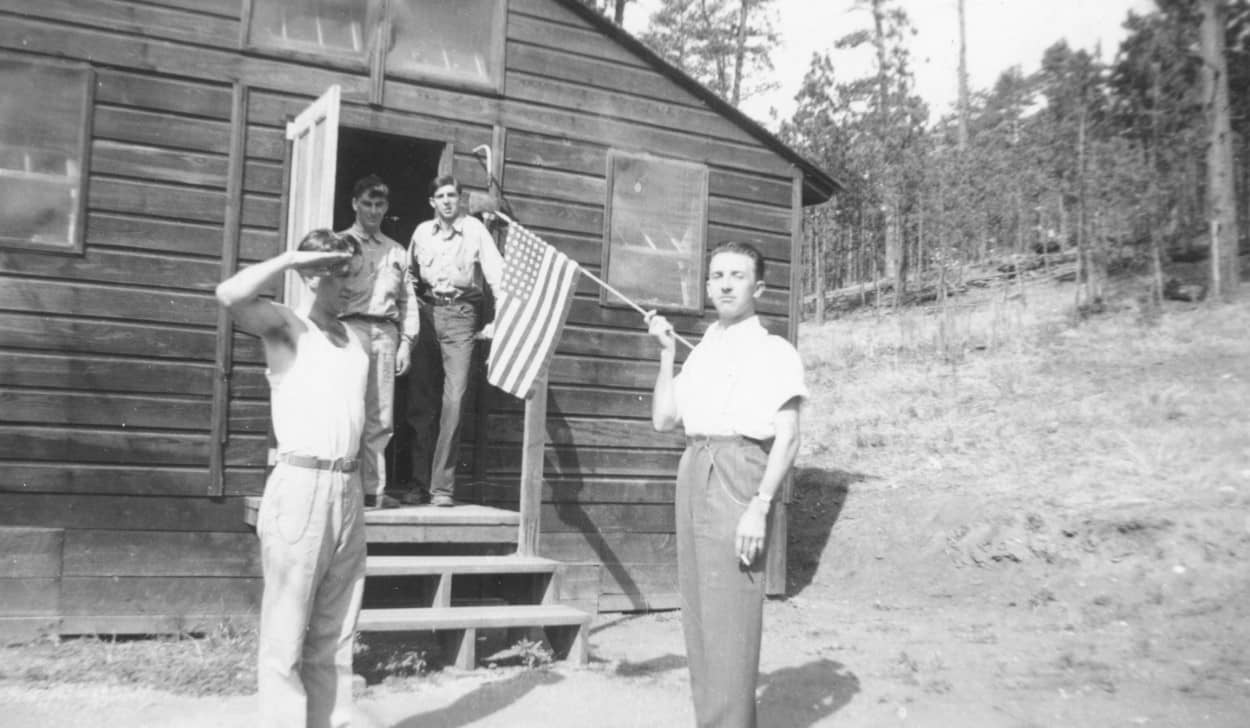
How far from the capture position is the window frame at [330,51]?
6848 millimetres

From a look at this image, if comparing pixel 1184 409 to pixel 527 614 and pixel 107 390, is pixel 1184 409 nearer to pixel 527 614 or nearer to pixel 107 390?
pixel 527 614

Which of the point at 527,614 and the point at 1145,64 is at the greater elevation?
the point at 1145,64

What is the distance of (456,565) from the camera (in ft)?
20.3

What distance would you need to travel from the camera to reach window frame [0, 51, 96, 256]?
247 inches

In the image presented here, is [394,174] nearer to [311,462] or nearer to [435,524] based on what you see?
[435,524]

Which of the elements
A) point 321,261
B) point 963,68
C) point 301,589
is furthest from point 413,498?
point 963,68

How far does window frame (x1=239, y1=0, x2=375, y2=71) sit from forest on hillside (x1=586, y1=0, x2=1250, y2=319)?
15.4 meters

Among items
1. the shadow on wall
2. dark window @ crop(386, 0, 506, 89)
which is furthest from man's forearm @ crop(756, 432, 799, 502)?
the shadow on wall

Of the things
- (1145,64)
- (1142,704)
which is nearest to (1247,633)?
(1142,704)

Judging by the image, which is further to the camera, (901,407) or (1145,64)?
(1145,64)

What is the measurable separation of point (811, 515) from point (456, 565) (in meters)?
5.47

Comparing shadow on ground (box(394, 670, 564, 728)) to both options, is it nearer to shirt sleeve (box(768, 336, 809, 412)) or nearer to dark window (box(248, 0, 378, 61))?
shirt sleeve (box(768, 336, 809, 412))

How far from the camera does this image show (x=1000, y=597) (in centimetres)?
833

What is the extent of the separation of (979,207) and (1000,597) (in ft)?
47.8
